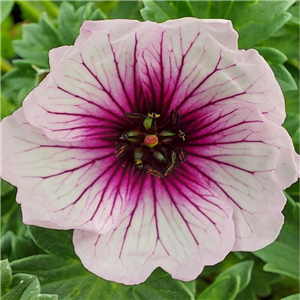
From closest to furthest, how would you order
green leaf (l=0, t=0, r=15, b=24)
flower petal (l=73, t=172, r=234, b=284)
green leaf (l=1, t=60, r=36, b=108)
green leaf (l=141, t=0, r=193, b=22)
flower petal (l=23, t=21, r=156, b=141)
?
1. flower petal (l=23, t=21, r=156, b=141)
2. flower petal (l=73, t=172, r=234, b=284)
3. green leaf (l=141, t=0, r=193, b=22)
4. green leaf (l=0, t=0, r=15, b=24)
5. green leaf (l=1, t=60, r=36, b=108)

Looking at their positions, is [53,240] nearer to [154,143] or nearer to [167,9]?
[154,143]

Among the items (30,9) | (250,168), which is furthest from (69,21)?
(250,168)

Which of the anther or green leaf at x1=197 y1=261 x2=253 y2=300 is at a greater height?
the anther

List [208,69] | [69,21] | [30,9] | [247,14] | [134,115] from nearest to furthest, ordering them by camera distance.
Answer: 1. [208,69]
2. [134,115]
3. [247,14]
4. [69,21]
5. [30,9]

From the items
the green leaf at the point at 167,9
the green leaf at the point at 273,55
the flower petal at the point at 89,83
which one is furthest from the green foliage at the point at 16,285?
the green leaf at the point at 273,55

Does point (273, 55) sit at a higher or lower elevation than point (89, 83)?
lower

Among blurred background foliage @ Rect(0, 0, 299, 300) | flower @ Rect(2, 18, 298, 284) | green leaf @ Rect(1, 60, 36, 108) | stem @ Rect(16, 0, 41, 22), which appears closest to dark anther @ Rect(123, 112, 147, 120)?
flower @ Rect(2, 18, 298, 284)

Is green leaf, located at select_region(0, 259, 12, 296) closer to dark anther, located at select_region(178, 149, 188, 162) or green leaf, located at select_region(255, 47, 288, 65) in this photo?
dark anther, located at select_region(178, 149, 188, 162)
